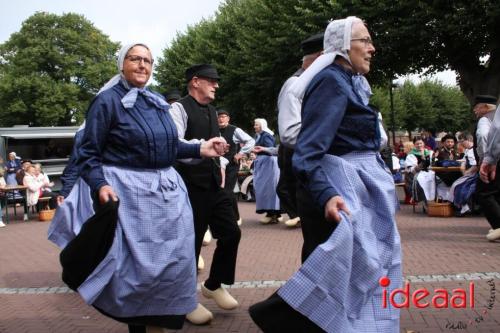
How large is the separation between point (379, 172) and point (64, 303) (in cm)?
364

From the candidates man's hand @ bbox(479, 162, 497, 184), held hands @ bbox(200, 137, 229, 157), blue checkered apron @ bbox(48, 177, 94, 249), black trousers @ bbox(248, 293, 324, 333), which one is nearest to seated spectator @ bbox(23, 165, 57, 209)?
blue checkered apron @ bbox(48, 177, 94, 249)

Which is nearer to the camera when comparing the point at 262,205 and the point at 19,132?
the point at 262,205

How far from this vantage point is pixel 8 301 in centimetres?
562

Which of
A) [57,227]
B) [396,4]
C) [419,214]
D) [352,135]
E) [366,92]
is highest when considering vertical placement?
[396,4]

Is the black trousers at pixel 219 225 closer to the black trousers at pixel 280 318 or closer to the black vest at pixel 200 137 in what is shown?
the black vest at pixel 200 137

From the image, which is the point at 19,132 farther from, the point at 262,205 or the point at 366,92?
the point at 366,92

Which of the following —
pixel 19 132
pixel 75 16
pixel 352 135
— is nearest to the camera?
pixel 352 135

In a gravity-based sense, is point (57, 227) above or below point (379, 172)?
below

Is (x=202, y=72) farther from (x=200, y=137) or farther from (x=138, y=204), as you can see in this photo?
(x=138, y=204)

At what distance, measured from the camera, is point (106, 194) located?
A: 3.30 metres

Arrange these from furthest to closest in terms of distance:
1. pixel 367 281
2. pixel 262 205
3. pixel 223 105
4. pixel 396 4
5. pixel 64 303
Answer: pixel 223 105, pixel 396 4, pixel 262 205, pixel 64 303, pixel 367 281

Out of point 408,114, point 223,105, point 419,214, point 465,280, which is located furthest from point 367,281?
→ point 408,114

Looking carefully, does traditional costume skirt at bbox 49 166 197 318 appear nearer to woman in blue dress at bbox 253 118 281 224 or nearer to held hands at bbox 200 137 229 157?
held hands at bbox 200 137 229 157

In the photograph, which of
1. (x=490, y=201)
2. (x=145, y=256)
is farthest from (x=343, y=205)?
(x=490, y=201)
